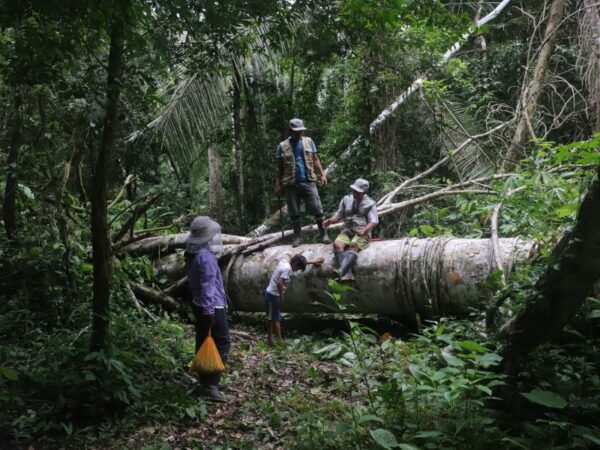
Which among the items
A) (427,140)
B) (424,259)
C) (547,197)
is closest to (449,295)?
(424,259)

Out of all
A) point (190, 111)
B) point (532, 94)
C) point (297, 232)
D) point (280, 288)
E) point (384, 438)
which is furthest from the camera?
point (190, 111)

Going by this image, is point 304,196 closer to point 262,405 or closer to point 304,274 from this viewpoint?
point 304,274

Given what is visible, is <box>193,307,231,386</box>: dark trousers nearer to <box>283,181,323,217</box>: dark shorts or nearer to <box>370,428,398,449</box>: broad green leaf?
<box>370,428,398,449</box>: broad green leaf

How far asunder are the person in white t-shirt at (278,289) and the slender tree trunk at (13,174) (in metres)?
3.04

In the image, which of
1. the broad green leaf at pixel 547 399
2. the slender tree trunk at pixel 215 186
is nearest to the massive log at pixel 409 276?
the broad green leaf at pixel 547 399

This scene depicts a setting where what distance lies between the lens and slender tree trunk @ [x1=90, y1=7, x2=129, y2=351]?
14.4 ft

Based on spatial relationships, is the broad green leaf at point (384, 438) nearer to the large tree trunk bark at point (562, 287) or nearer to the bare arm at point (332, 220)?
the large tree trunk bark at point (562, 287)

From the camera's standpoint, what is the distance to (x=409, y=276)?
666 centimetres

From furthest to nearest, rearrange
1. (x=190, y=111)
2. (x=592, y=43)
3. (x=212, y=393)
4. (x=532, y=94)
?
1. (x=190, y=111)
2. (x=532, y=94)
3. (x=592, y=43)
4. (x=212, y=393)

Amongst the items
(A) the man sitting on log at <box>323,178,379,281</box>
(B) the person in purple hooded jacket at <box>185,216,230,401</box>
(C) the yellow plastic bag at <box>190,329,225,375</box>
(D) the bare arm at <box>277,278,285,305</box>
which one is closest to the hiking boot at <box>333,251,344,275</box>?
(A) the man sitting on log at <box>323,178,379,281</box>

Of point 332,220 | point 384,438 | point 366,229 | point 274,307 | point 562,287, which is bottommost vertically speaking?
point 384,438

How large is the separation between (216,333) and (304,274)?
86.1 inches

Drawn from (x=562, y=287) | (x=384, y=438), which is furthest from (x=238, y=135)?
(x=384, y=438)

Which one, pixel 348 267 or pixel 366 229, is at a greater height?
pixel 366 229
